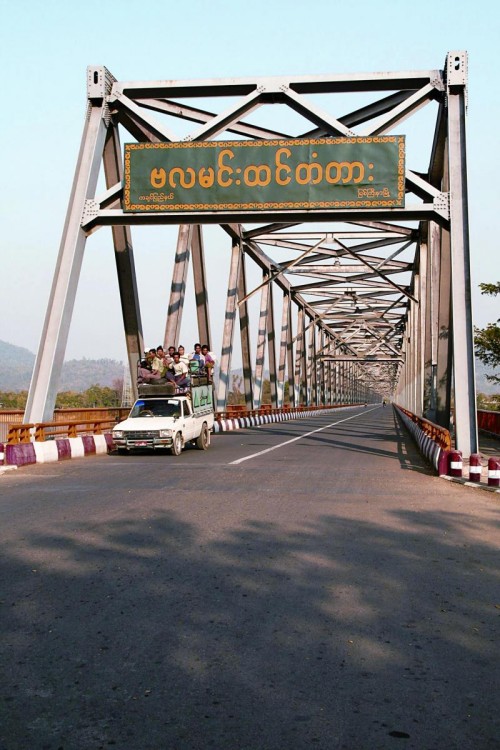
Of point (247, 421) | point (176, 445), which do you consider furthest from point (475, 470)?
point (247, 421)

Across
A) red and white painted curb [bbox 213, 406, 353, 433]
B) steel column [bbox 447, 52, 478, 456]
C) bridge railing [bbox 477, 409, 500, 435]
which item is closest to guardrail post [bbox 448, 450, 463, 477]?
steel column [bbox 447, 52, 478, 456]

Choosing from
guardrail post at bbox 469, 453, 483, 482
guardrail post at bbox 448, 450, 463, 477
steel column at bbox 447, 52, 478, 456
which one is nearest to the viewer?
guardrail post at bbox 469, 453, 483, 482

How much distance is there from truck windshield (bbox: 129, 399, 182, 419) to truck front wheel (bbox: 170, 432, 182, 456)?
2.10 ft

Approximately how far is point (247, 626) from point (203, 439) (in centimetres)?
1724

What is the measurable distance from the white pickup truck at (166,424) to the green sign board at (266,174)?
16.2 ft

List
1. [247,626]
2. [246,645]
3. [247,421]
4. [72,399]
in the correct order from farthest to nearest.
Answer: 1. [72,399]
2. [247,421]
3. [247,626]
4. [246,645]

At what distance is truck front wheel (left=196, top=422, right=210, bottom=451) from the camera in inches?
858

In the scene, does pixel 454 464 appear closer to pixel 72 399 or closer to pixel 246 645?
pixel 246 645

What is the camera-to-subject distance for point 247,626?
4.86m

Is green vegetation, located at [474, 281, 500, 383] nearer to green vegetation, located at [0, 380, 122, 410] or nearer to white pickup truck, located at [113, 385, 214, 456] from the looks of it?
white pickup truck, located at [113, 385, 214, 456]

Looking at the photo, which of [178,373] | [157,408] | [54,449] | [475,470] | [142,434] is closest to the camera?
[475,470]

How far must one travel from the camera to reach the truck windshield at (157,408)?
65.4 feet

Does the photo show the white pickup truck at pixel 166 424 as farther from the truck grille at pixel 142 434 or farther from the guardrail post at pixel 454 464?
the guardrail post at pixel 454 464

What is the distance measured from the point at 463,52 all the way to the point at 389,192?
4.02 meters
